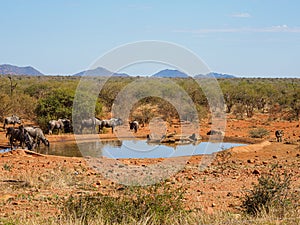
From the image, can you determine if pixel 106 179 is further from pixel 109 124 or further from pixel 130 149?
pixel 109 124

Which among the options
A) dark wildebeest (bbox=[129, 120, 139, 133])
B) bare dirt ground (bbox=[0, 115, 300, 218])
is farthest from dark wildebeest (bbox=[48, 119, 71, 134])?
bare dirt ground (bbox=[0, 115, 300, 218])

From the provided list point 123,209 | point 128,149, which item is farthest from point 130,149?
point 123,209

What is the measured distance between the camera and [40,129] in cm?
2289

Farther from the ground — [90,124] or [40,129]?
[90,124]

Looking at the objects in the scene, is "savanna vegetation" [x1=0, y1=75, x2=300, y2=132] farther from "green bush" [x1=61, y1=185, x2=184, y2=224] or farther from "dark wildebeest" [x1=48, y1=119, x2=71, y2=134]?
"green bush" [x1=61, y1=185, x2=184, y2=224]

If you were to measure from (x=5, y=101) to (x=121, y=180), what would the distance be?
71.1 ft

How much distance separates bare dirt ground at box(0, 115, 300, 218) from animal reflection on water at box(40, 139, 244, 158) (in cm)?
276

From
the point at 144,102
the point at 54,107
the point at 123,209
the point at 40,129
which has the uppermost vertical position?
the point at 144,102

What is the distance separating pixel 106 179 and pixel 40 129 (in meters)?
10.8

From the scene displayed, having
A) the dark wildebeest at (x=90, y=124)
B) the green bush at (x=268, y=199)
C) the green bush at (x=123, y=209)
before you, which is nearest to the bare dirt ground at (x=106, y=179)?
the green bush at (x=268, y=199)

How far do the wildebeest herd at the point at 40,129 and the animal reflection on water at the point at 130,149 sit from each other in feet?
2.21

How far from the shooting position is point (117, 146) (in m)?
24.2

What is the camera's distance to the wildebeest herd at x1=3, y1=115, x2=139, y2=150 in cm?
2148

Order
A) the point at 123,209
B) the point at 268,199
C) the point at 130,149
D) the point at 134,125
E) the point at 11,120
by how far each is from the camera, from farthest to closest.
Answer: the point at 11,120 < the point at 134,125 < the point at 130,149 < the point at 268,199 < the point at 123,209
